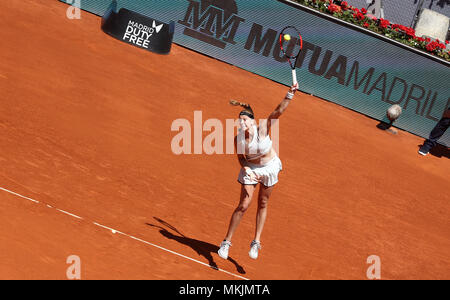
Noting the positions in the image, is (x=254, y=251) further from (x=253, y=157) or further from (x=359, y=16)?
(x=359, y=16)

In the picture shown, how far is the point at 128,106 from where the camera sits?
1125 cm

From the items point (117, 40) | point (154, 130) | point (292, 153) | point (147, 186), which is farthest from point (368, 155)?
point (117, 40)

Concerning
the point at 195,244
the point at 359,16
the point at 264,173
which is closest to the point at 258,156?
the point at 264,173

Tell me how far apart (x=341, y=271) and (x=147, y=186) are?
3221mm

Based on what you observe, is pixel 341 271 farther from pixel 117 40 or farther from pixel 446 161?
pixel 117 40

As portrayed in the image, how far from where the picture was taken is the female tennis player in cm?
659

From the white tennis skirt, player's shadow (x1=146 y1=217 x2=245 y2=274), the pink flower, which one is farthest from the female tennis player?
the pink flower

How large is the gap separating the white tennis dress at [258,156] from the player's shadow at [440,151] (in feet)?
29.9

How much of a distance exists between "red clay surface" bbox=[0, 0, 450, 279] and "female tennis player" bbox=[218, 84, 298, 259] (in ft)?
3.08

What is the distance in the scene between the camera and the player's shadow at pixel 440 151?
14.6 m

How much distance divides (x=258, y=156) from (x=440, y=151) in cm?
983

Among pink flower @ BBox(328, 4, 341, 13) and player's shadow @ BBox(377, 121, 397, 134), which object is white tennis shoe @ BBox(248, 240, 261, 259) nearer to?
player's shadow @ BBox(377, 121, 397, 134)
